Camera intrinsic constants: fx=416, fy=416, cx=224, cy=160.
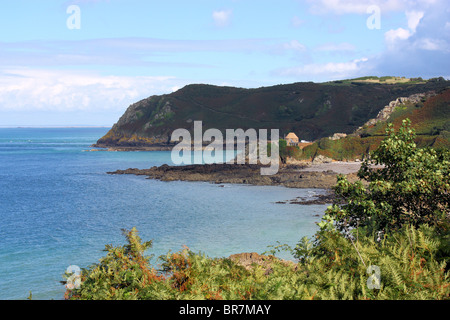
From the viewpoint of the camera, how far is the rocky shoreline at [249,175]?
58188 mm

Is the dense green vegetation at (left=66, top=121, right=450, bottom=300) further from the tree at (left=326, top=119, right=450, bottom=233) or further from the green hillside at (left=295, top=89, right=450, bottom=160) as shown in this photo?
the green hillside at (left=295, top=89, right=450, bottom=160)

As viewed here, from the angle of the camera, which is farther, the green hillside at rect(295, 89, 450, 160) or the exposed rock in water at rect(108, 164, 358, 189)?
the green hillside at rect(295, 89, 450, 160)

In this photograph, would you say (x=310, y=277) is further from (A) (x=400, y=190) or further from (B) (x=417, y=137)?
(B) (x=417, y=137)

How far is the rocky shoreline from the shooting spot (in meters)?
58.2

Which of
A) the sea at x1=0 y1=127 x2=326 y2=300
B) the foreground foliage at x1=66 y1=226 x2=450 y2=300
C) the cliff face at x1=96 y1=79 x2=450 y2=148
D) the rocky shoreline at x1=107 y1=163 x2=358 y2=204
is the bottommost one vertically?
the sea at x1=0 y1=127 x2=326 y2=300

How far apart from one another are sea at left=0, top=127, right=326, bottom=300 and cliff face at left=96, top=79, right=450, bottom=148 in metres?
95.8

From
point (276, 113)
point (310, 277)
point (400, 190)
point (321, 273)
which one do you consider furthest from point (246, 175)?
point (276, 113)

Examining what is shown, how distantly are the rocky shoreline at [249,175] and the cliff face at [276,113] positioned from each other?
76.0m

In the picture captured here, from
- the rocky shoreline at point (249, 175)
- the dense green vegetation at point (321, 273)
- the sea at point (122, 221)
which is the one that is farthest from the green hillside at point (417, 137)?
the dense green vegetation at point (321, 273)

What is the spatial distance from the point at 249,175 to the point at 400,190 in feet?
177

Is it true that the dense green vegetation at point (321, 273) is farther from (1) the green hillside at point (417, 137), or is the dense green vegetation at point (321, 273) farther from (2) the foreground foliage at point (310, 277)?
(1) the green hillside at point (417, 137)

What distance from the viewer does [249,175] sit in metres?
67.1

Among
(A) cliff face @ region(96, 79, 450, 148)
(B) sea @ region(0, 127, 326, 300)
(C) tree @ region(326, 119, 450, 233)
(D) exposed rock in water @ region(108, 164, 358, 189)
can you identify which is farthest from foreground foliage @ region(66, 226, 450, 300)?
(A) cliff face @ region(96, 79, 450, 148)
